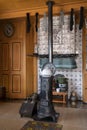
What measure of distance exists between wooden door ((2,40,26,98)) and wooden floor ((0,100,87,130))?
121cm

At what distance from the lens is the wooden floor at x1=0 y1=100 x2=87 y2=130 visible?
3.29 metres

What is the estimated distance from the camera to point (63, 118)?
380cm

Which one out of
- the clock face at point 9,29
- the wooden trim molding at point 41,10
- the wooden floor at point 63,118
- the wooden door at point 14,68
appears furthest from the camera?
the clock face at point 9,29

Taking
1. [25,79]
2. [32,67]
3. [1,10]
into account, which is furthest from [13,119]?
[1,10]

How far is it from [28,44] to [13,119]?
3.01m

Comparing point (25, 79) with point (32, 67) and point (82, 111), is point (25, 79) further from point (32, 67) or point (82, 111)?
point (82, 111)

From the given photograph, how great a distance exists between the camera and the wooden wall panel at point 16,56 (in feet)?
19.7

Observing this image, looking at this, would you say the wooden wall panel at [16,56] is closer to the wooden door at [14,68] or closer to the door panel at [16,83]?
the wooden door at [14,68]

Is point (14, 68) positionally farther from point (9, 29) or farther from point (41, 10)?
point (41, 10)

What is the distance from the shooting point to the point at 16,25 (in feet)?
19.9

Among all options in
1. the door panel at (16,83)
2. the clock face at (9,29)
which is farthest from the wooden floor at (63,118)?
the clock face at (9,29)

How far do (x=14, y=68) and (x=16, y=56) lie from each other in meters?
0.42

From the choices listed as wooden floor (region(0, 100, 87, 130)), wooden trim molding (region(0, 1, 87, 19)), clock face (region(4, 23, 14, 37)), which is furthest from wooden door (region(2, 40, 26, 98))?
wooden floor (region(0, 100, 87, 130))

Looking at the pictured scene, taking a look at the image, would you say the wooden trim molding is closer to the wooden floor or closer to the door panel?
the door panel
